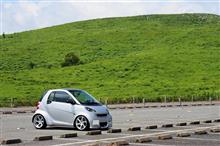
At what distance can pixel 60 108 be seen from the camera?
66.9ft

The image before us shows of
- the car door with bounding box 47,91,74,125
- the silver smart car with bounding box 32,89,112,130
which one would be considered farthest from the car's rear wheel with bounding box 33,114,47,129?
the car door with bounding box 47,91,74,125

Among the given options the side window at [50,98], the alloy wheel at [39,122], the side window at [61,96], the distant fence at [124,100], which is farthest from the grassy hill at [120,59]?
the side window at [61,96]

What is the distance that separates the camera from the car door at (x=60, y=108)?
2022 centimetres

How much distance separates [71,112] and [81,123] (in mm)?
540

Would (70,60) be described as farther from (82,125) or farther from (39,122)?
(82,125)

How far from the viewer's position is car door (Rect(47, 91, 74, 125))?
20.2 m

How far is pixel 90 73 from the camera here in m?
86.8

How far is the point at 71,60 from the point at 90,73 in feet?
41.6

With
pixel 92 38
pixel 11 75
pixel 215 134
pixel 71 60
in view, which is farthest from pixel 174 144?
pixel 92 38

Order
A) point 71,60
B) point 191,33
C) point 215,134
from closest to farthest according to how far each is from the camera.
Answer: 1. point 215,134
2. point 71,60
3. point 191,33

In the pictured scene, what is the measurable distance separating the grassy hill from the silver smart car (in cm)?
2953

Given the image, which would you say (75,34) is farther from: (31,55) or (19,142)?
(19,142)

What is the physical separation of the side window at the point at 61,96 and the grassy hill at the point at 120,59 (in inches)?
1167

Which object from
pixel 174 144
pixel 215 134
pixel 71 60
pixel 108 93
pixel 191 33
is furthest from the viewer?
pixel 191 33
